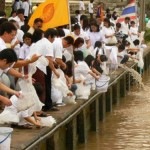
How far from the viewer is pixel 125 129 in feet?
43.4

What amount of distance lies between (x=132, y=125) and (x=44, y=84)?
4178mm

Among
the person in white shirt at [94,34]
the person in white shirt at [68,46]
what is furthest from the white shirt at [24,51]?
the person in white shirt at [94,34]

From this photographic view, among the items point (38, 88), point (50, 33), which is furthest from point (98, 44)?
point (38, 88)

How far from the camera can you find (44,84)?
992cm

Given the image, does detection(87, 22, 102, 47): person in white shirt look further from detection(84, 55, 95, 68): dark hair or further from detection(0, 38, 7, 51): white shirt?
detection(0, 38, 7, 51): white shirt

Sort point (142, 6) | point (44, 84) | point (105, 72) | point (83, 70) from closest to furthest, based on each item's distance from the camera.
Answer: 1. point (44, 84)
2. point (83, 70)
3. point (105, 72)
4. point (142, 6)

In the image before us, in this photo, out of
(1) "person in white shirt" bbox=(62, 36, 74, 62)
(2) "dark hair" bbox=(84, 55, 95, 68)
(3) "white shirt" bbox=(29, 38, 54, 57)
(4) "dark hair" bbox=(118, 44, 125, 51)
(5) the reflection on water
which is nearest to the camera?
(3) "white shirt" bbox=(29, 38, 54, 57)

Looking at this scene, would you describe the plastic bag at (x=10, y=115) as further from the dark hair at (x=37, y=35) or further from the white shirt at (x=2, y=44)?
the dark hair at (x=37, y=35)

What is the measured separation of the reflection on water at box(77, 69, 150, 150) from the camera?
38.5 feet

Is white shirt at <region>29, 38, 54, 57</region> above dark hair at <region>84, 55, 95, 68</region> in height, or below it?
above

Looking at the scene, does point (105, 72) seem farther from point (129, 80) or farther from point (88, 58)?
point (129, 80)

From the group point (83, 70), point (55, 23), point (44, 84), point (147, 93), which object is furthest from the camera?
point (147, 93)

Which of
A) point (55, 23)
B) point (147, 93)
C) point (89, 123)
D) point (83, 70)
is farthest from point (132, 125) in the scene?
point (147, 93)

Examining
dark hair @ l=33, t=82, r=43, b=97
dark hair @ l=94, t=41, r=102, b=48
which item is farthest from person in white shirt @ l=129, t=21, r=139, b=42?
dark hair @ l=33, t=82, r=43, b=97
